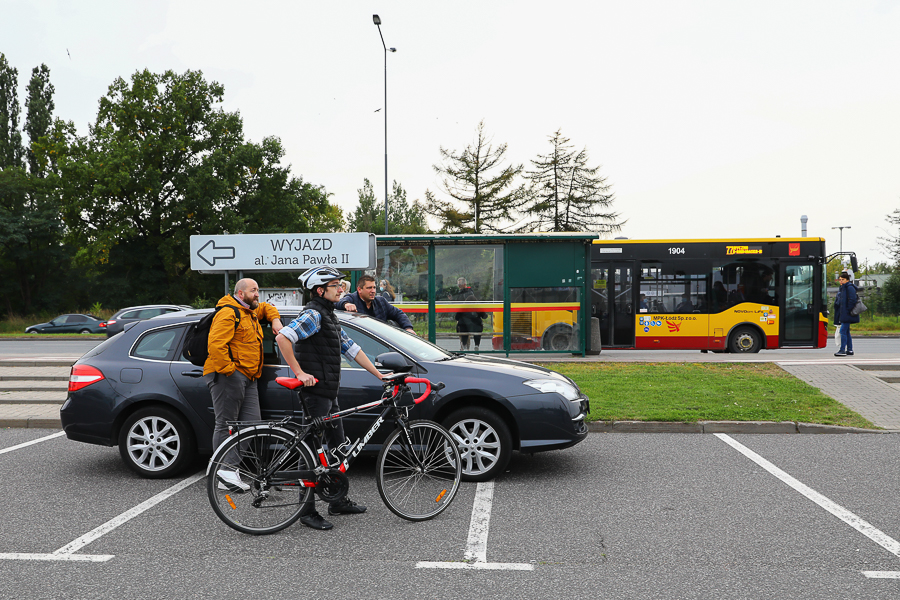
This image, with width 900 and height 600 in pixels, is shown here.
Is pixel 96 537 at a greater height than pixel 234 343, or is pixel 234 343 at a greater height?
pixel 234 343

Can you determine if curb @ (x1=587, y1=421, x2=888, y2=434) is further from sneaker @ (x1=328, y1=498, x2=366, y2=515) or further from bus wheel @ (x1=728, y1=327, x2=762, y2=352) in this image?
bus wheel @ (x1=728, y1=327, x2=762, y2=352)

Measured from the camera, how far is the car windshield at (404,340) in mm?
5957

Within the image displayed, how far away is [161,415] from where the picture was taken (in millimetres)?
5879

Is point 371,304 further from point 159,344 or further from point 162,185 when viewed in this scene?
point 162,185

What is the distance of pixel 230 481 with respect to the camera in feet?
14.5

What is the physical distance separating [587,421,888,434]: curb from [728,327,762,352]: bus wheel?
835 centimetres

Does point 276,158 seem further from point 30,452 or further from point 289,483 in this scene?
point 289,483

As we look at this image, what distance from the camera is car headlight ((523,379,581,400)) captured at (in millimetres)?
5734

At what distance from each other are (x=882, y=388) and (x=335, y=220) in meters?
53.0

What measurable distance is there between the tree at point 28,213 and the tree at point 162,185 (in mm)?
4812

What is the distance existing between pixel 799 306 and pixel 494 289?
7.14 m

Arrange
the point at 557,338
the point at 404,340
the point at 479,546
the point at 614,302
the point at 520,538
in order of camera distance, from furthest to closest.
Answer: the point at 614,302
the point at 557,338
the point at 404,340
the point at 520,538
the point at 479,546

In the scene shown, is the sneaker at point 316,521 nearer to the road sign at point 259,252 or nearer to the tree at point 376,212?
the road sign at point 259,252

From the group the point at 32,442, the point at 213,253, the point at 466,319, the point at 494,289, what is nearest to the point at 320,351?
the point at 32,442
